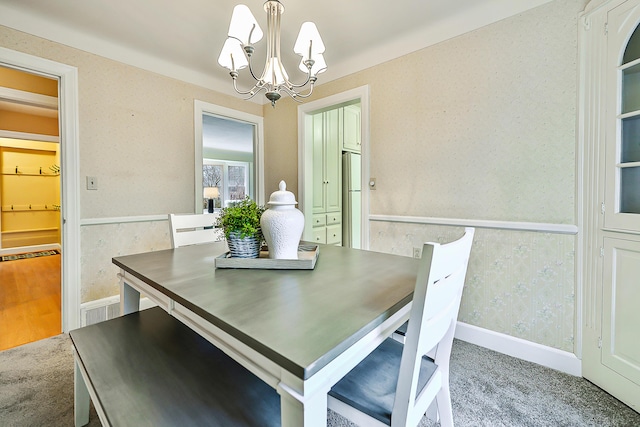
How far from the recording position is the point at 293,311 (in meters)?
0.75

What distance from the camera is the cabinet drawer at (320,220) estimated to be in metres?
3.49

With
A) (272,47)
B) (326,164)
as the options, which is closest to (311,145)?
(326,164)

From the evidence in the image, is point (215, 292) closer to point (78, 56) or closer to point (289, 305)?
point (289, 305)

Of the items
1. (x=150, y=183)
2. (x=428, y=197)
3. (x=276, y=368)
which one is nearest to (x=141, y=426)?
(x=276, y=368)

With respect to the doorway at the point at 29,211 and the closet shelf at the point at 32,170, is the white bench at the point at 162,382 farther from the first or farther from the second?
the closet shelf at the point at 32,170

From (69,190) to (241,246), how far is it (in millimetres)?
1801

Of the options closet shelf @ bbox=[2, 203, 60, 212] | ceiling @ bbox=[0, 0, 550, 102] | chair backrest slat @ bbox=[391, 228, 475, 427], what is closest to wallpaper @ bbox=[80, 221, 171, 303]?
ceiling @ bbox=[0, 0, 550, 102]

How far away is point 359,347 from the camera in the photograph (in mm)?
671

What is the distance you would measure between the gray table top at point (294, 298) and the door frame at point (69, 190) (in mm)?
1178

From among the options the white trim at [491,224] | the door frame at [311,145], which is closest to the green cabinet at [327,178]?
the door frame at [311,145]

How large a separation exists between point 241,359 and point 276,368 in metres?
0.13

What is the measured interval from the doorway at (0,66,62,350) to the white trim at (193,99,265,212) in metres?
1.37

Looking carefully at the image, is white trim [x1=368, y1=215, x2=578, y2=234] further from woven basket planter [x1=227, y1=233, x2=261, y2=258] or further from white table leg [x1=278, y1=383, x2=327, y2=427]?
white table leg [x1=278, y1=383, x2=327, y2=427]

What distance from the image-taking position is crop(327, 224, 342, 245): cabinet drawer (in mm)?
3762
